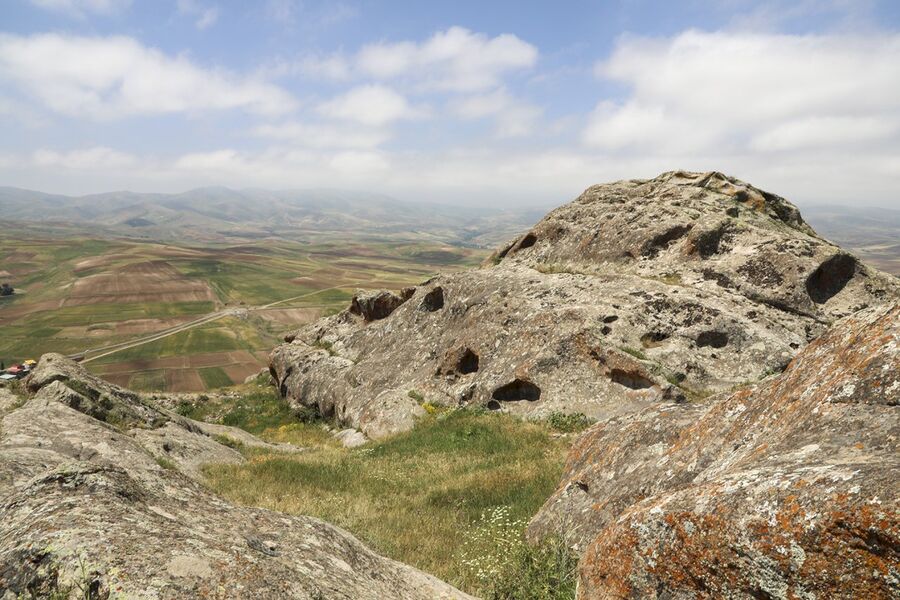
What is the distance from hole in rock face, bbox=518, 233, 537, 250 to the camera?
36000mm

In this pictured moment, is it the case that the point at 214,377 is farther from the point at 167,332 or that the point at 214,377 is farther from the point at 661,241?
the point at 661,241

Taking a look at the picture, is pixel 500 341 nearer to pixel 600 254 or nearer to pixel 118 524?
pixel 600 254

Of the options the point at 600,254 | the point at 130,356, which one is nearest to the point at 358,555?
the point at 600,254

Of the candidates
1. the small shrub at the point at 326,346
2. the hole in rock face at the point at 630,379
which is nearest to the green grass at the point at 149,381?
the small shrub at the point at 326,346

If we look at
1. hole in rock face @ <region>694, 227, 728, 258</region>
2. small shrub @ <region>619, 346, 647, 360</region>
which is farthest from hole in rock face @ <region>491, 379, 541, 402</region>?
hole in rock face @ <region>694, 227, 728, 258</region>

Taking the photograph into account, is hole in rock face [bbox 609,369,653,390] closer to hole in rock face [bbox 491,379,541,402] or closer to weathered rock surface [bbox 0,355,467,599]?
hole in rock face [bbox 491,379,541,402]

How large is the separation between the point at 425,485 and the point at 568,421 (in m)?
7.44

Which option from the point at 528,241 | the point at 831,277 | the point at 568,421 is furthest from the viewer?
the point at 528,241

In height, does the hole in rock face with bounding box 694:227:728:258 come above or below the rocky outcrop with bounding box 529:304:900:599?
above

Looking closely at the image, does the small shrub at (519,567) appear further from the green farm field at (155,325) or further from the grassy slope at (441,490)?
the green farm field at (155,325)

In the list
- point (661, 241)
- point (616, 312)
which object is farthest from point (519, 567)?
point (661, 241)

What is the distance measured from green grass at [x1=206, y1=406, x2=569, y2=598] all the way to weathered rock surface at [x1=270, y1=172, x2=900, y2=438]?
4.03 metres

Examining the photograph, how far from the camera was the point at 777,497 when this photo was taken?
493 cm

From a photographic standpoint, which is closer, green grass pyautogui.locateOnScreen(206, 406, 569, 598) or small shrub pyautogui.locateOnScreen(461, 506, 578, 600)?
small shrub pyautogui.locateOnScreen(461, 506, 578, 600)
